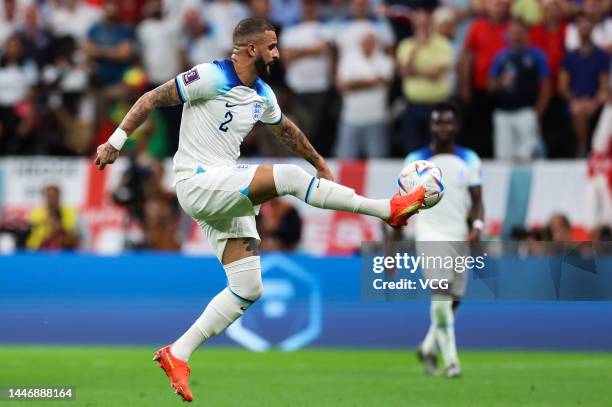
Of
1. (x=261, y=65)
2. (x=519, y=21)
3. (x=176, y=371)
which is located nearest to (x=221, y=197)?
(x=261, y=65)

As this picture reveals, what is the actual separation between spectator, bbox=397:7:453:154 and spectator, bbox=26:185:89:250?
5.25 metres

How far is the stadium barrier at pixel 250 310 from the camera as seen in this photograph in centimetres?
1898

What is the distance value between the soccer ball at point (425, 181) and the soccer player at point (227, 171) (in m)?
0.43

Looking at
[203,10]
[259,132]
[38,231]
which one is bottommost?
[38,231]

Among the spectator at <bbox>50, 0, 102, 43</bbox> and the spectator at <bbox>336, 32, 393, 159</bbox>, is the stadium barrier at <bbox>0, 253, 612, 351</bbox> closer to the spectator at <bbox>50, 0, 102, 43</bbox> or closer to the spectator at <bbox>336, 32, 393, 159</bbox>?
the spectator at <bbox>336, 32, 393, 159</bbox>

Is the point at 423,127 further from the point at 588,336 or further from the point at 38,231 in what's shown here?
the point at 38,231

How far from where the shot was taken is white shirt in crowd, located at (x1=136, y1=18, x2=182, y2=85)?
73.2 ft

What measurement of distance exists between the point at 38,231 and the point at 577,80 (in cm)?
842

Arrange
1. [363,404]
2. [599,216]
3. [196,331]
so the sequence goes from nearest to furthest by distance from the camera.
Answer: [196,331]
[363,404]
[599,216]

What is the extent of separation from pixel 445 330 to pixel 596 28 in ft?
26.7

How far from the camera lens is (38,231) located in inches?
824

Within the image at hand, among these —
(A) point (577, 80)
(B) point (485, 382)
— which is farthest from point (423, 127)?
(B) point (485, 382)

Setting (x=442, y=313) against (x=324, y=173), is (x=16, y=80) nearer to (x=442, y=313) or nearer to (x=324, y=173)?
(x=442, y=313)

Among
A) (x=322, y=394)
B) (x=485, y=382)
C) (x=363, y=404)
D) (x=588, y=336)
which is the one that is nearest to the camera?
(x=363, y=404)
